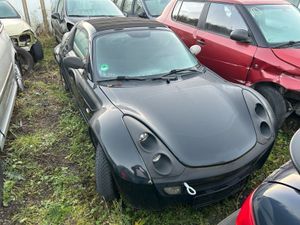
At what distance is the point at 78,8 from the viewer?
7.80m

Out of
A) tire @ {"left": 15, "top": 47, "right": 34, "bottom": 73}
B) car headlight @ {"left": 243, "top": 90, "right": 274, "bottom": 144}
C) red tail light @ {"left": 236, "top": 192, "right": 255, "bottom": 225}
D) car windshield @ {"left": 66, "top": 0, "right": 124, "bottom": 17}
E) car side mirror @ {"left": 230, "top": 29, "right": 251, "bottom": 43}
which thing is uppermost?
red tail light @ {"left": 236, "top": 192, "right": 255, "bottom": 225}

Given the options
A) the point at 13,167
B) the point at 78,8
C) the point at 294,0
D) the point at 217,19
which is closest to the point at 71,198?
the point at 13,167

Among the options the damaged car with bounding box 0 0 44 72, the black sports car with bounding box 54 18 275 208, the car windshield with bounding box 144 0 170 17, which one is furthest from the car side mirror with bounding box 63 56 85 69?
the car windshield with bounding box 144 0 170 17

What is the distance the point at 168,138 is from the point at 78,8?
6.05 metres

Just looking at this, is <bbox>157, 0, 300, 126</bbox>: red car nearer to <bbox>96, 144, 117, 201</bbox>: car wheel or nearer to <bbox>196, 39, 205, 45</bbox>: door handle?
<bbox>196, 39, 205, 45</bbox>: door handle

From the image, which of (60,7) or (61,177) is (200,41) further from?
(60,7)

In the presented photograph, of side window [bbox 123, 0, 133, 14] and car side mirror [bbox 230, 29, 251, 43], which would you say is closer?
car side mirror [bbox 230, 29, 251, 43]

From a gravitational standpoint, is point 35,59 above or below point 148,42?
below

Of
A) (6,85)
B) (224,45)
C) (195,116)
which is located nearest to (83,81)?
(6,85)

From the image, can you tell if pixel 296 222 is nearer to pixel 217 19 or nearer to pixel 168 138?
pixel 168 138

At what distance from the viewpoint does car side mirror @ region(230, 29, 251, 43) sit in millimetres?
4457

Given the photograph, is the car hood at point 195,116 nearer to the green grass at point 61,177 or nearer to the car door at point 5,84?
the green grass at point 61,177

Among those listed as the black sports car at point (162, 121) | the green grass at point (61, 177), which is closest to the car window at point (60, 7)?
the green grass at point (61, 177)

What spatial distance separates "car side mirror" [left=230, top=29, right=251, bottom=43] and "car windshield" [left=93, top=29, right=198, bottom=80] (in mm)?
822
